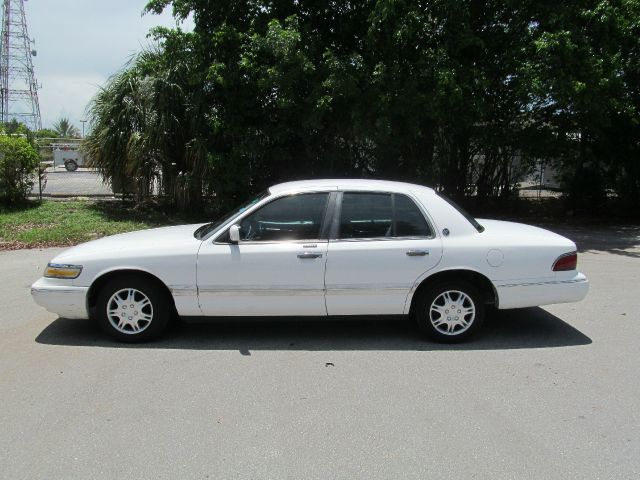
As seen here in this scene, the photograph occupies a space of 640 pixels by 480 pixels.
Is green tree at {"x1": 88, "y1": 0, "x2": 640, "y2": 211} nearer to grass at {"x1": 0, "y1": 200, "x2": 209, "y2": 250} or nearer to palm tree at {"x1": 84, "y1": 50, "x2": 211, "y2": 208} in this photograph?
palm tree at {"x1": 84, "y1": 50, "x2": 211, "y2": 208}

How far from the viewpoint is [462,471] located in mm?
3230

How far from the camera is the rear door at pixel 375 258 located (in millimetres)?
5129

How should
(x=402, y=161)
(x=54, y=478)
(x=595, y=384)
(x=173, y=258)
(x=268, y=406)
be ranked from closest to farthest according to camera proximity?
(x=54, y=478) < (x=268, y=406) < (x=595, y=384) < (x=173, y=258) < (x=402, y=161)

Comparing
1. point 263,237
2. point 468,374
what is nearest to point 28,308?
point 263,237

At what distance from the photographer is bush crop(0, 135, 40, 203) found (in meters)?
13.5

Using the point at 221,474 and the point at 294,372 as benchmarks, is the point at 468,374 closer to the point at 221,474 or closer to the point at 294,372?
the point at 294,372

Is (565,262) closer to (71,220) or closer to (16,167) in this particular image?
(71,220)

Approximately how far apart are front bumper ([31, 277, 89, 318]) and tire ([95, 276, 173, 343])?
14cm

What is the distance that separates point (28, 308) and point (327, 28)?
9126 mm

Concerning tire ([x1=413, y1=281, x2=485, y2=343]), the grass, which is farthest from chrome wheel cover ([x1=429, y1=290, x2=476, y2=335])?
the grass

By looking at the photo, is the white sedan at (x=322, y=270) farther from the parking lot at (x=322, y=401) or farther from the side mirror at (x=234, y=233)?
the parking lot at (x=322, y=401)

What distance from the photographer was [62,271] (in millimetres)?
5211

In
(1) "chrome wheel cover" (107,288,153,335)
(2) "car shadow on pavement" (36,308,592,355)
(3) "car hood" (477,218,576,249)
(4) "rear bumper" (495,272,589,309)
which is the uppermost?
(3) "car hood" (477,218,576,249)

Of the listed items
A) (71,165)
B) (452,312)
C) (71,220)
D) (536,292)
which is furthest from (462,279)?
(71,165)
